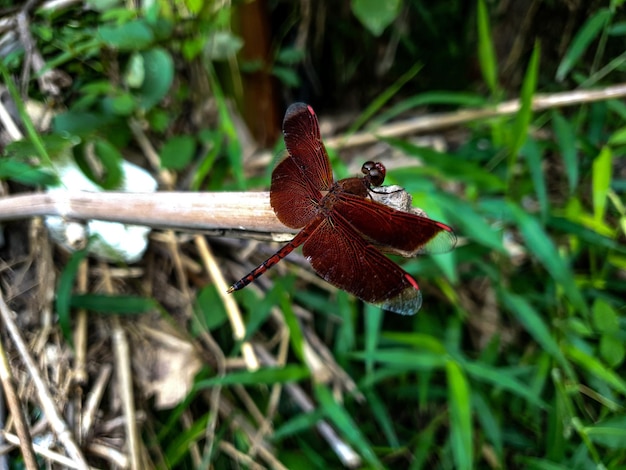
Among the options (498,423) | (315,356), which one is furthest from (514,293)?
(315,356)

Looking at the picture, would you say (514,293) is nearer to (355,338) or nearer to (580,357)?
(580,357)

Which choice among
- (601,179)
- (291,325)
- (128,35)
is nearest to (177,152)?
(128,35)

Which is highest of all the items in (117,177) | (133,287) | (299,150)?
(299,150)

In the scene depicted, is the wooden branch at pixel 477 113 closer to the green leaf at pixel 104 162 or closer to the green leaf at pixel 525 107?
the green leaf at pixel 525 107

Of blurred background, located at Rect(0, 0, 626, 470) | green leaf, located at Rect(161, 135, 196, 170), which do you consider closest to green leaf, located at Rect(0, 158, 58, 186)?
blurred background, located at Rect(0, 0, 626, 470)

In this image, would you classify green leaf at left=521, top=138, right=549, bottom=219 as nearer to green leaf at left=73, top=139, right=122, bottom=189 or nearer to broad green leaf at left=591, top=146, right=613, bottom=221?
broad green leaf at left=591, top=146, right=613, bottom=221

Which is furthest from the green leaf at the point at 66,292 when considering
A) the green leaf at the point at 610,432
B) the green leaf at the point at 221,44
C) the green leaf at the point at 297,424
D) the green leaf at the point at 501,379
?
the green leaf at the point at 610,432

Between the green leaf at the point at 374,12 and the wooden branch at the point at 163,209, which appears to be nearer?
the wooden branch at the point at 163,209
